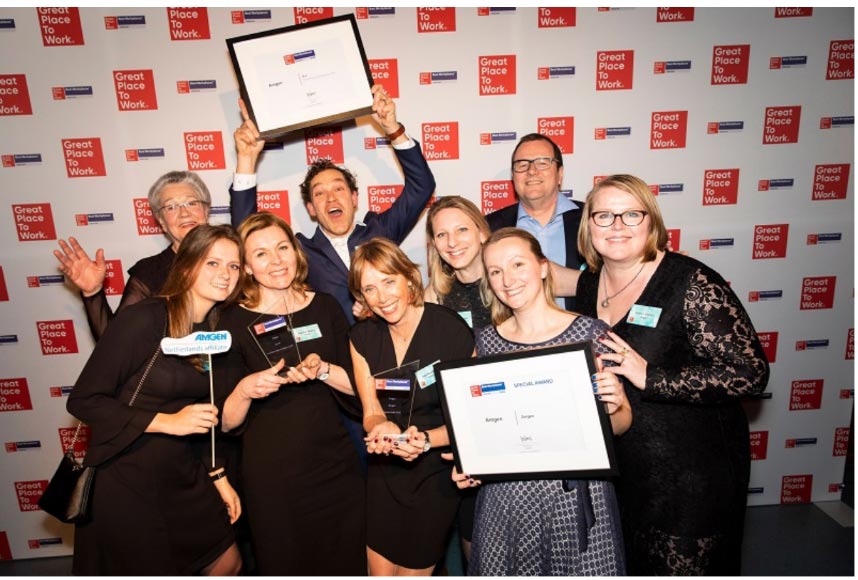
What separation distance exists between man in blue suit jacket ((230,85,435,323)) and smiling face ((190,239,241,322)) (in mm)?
831

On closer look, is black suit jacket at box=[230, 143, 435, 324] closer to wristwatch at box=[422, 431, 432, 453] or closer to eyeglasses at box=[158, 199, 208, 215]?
eyeglasses at box=[158, 199, 208, 215]

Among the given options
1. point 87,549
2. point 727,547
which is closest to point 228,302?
point 87,549

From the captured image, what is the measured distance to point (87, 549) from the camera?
2242mm

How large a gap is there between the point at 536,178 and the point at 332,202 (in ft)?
4.14

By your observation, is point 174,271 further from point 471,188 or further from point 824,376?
point 824,376

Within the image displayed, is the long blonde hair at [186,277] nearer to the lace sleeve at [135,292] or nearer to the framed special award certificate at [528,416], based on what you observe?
the lace sleeve at [135,292]

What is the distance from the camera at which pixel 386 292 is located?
2338mm

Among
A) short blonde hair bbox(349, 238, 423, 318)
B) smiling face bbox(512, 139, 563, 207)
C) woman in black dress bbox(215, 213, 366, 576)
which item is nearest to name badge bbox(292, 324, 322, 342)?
woman in black dress bbox(215, 213, 366, 576)

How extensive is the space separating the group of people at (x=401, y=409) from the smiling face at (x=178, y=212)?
81cm

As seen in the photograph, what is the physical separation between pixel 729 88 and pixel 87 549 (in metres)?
4.75

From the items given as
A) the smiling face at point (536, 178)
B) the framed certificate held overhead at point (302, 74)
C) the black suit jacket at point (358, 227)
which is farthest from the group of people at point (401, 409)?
the framed certificate held overhead at point (302, 74)

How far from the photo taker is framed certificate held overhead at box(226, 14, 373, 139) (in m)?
3.04

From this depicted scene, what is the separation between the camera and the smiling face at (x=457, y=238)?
2.72m

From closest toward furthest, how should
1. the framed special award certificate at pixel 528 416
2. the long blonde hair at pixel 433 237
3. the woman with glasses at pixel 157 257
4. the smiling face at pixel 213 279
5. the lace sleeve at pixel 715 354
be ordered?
the framed special award certificate at pixel 528 416
the lace sleeve at pixel 715 354
the smiling face at pixel 213 279
the long blonde hair at pixel 433 237
the woman with glasses at pixel 157 257
